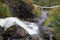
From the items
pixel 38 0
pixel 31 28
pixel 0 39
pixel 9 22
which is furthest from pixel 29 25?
pixel 38 0

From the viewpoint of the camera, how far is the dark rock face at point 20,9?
11.5 m

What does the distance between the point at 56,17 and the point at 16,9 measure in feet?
8.19

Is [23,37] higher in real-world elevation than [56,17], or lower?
lower

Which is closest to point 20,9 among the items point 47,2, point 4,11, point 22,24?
point 4,11

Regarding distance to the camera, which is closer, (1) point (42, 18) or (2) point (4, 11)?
(2) point (4, 11)

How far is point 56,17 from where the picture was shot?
9.69 metres

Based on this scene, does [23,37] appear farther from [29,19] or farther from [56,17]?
[29,19]

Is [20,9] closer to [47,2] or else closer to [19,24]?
[19,24]

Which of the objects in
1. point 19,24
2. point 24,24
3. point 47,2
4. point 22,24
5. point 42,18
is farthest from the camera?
point 47,2

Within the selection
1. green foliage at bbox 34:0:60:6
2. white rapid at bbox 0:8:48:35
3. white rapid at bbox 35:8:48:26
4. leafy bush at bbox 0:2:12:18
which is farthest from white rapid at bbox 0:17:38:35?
green foliage at bbox 34:0:60:6

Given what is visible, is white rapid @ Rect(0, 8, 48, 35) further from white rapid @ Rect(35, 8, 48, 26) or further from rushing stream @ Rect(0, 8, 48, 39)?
white rapid @ Rect(35, 8, 48, 26)

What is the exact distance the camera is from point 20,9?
11602 mm

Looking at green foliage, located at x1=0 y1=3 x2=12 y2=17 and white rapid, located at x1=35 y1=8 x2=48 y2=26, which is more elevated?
green foliage, located at x1=0 y1=3 x2=12 y2=17

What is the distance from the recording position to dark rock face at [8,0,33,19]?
11461 millimetres
